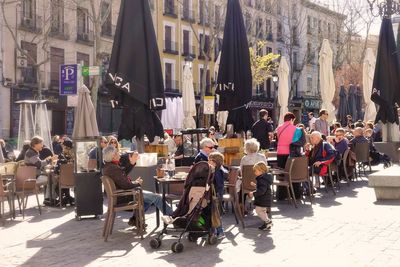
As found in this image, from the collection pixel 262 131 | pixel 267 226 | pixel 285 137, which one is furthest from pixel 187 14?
pixel 267 226

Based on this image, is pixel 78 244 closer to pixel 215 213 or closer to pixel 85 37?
pixel 215 213

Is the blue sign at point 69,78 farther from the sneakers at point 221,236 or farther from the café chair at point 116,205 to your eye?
the sneakers at point 221,236

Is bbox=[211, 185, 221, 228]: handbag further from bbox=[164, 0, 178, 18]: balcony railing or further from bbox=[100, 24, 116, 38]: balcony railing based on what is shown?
bbox=[164, 0, 178, 18]: balcony railing

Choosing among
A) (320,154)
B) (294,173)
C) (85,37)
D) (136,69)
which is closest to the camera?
(136,69)

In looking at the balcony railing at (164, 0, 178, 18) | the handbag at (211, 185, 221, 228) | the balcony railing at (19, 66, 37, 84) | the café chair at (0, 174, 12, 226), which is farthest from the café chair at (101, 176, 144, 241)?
the balcony railing at (164, 0, 178, 18)

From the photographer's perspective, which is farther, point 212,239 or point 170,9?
point 170,9

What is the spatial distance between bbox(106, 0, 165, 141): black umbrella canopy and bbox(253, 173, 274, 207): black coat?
2.40m

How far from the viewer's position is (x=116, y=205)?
7.92 metres

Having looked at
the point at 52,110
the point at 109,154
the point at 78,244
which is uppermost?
the point at 52,110

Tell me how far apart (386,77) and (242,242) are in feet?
33.2

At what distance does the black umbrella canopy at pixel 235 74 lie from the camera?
11.8 meters

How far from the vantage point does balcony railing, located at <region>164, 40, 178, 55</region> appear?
44.2m

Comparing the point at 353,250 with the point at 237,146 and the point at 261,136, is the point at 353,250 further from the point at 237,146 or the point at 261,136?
the point at 261,136

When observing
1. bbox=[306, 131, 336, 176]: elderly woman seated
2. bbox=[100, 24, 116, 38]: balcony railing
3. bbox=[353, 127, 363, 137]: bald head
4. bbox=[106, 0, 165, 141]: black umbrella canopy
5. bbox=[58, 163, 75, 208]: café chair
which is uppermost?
bbox=[100, 24, 116, 38]: balcony railing
